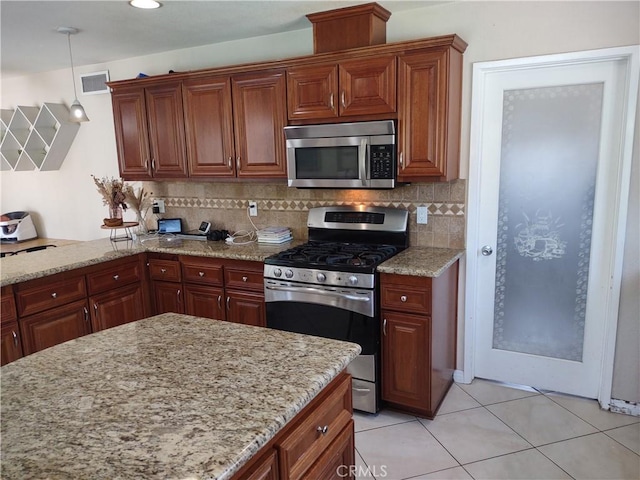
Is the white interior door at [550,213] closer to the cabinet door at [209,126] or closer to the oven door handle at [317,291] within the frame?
the oven door handle at [317,291]

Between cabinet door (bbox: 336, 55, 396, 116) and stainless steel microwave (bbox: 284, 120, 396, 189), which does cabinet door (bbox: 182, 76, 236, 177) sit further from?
cabinet door (bbox: 336, 55, 396, 116)

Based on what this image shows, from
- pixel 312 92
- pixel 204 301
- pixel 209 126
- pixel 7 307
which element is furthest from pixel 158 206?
pixel 312 92

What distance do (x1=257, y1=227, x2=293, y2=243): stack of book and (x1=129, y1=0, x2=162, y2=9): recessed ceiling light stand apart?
1643 millimetres

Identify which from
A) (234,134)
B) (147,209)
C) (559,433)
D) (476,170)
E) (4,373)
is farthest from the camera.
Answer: (147,209)

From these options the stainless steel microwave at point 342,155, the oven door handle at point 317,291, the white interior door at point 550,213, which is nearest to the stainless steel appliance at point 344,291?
the oven door handle at point 317,291

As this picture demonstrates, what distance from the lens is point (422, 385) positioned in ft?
8.66

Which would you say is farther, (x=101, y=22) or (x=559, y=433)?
(x=101, y=22)

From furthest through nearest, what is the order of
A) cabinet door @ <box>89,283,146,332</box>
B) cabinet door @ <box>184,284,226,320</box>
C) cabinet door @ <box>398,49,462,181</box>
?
cabinet door @ <box>184,284,226,320</box>, cabinet door @ <box>89,283,146,332</box>, cabinet door @ <box>398,49,462,181</box>

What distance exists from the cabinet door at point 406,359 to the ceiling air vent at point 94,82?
3.45 metres

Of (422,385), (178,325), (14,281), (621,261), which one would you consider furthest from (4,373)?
(621,261)

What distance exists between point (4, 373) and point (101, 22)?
257cm

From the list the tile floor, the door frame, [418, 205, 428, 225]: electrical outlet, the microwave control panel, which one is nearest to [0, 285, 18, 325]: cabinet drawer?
the tile floor

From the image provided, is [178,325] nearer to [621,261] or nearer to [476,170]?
[476,170]

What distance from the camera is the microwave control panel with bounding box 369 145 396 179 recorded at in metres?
2.77
